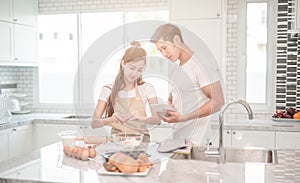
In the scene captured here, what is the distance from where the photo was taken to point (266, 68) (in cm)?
407

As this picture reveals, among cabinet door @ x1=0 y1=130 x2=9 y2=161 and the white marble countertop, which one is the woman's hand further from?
cabinet door @ x1=0 y1=130 x2=9 y2=161

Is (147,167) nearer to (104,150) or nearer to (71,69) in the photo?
(104,150)

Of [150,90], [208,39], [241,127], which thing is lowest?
[241,127]

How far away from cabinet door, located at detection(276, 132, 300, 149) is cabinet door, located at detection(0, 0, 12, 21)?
324 centimetres

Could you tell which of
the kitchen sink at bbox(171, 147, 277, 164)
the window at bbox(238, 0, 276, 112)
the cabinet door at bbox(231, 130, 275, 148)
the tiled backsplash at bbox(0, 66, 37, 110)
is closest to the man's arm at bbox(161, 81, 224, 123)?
the kitchen sink at bbox(171, 147, 277, 164)

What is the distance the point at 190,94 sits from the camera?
7.37 feet

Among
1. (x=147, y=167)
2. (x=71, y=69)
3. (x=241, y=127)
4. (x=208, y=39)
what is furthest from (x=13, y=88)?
(x=147, y=167)

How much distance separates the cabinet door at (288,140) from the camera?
11.3 ft

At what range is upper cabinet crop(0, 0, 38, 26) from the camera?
3962 millimetres

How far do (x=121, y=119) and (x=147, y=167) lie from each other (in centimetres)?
42

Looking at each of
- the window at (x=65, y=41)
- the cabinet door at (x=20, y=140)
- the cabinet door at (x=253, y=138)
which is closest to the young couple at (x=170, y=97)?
the cabinet door at (x=253, y=138)

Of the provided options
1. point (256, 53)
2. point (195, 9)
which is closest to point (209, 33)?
point (195, 9)

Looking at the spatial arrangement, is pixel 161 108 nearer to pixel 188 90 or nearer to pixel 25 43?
pixel 188 90

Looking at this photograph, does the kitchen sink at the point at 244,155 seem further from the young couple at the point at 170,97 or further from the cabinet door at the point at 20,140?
the cabinet door at the point at 20,140
